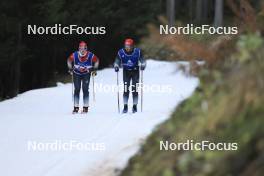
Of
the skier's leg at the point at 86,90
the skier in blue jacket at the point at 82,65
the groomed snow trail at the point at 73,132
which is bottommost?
the groomed snow trail at the point at 73,132

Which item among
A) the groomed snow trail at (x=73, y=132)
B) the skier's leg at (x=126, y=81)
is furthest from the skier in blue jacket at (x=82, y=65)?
the groomed snow trail at (x=73, y=132)

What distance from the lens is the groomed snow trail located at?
8.61m

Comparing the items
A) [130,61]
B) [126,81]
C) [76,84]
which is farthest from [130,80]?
[76,84]

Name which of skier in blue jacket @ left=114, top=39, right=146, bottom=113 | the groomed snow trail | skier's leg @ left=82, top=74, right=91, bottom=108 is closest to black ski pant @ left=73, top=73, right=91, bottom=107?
skier's leg @ left=82, top=74, right=91, bottom=108

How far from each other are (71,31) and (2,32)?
4843 mm

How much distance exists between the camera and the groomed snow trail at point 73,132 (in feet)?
28.3

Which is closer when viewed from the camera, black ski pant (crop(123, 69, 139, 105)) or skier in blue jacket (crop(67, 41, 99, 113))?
black ski pant (crop(123, 69, 139, 105))

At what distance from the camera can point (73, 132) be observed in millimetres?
11750

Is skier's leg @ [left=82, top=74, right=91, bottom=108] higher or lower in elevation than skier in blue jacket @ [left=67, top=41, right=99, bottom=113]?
lower

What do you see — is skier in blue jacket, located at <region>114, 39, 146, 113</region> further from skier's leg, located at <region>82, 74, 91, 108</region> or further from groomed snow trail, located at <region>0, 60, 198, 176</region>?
groomed snow trail, located at <region>0, 60, 198, 176</region>

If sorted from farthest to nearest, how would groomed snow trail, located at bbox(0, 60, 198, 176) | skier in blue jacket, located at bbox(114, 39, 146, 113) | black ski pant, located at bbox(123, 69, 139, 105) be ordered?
black ski pant, located at bbox(123, 69, 139, 105)
skier in blue jacket, located at bbox(114, 39, 146, 113)
groomed snow trail, located at bbox(0, 60, 198, 176)

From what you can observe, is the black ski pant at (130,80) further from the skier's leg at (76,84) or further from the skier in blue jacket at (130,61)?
the skier's leg at (76,84)

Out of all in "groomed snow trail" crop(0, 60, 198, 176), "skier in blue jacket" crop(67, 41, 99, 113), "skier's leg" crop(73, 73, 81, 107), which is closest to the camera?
"groomed snow trail" crop(0, 60, 198, 176)

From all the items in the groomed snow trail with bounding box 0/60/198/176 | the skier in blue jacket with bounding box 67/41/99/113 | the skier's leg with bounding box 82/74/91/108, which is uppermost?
the skier in blue jacket with bounding box 67/41/99/113
